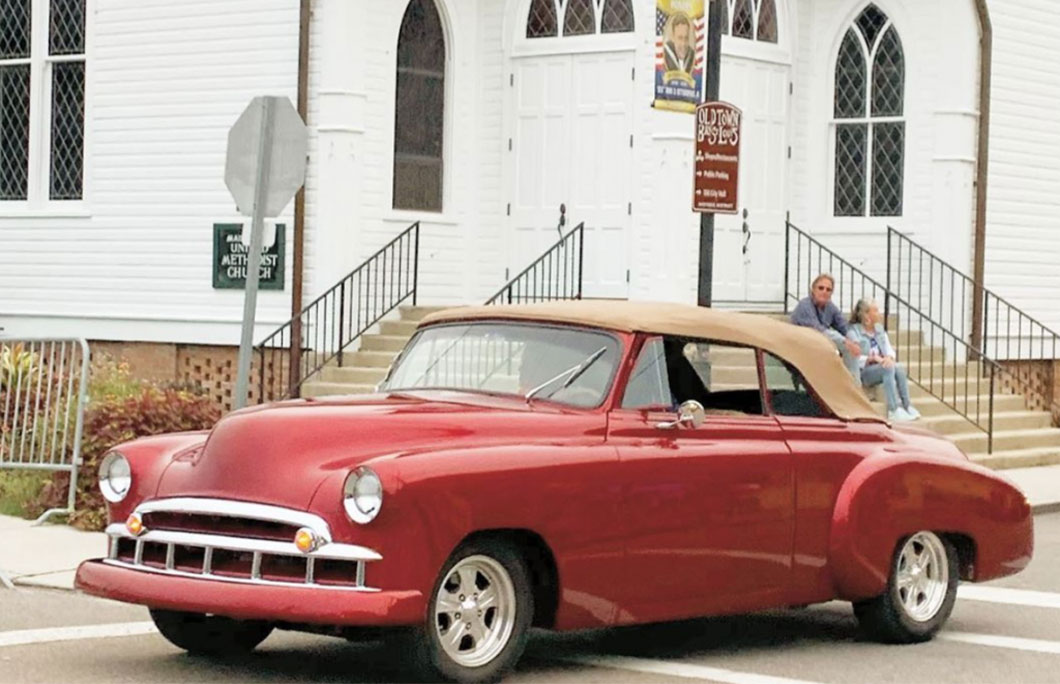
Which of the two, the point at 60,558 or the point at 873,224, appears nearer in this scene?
the point at 60,558

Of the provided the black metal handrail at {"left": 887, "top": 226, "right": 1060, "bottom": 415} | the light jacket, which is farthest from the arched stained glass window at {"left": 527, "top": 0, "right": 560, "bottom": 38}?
the light jacket

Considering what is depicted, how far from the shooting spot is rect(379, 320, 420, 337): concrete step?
69.8ft

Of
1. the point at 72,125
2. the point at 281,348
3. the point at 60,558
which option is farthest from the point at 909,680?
the point at 72,125

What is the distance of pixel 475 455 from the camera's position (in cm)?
881

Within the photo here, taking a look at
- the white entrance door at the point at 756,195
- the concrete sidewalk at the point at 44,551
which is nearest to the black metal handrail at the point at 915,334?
the white entrance door at the point at 756,195

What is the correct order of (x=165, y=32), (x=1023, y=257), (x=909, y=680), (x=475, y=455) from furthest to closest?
(x=1023, y=257) → (x=165, y=32) → (x=909, y=680) → (x=475, y=455)

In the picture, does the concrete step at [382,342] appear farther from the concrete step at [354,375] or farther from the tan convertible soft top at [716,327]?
the tan convertible soft top at [716,327]

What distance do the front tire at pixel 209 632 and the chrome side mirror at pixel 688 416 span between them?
1995 millimetres

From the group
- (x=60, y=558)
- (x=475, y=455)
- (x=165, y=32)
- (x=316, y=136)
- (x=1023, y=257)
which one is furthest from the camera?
(x=1023, y=257)

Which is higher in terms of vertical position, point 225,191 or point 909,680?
point 225,191

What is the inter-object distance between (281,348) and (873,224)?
264 inches

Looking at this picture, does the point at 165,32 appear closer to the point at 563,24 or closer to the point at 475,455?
the point at 563,24

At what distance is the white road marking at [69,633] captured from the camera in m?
10.2

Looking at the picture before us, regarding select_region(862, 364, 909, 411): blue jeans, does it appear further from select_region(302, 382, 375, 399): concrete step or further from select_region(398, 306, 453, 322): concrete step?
select_region(302, 382, 375, 399): concrete step
